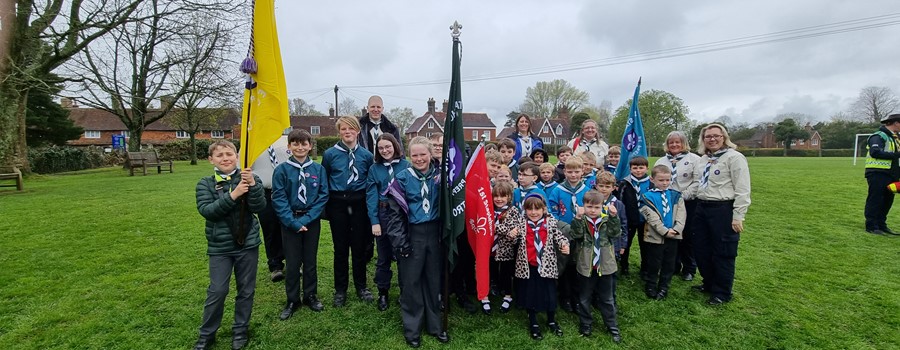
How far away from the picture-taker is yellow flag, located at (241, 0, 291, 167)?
3721mm

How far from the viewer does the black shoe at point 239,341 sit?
3.52m

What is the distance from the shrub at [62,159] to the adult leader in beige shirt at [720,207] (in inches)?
1218

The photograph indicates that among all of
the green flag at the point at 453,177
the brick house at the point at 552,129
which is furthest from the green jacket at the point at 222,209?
the brick house at the point at 552,129

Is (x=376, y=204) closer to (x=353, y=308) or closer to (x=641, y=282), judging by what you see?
(x=353, y=308)

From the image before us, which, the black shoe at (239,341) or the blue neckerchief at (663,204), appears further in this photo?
the blue neckerchief at (663,204)

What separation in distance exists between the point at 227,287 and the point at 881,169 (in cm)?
1081

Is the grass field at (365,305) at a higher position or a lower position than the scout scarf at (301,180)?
lower

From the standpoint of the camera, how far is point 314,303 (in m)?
4.35

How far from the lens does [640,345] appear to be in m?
3.62

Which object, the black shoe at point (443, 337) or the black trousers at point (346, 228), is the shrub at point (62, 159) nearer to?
the black trousers at point (346, 228)

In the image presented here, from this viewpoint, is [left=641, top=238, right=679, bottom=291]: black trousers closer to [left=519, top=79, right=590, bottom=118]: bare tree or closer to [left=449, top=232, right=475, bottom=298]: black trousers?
[left=449, top=232, right=475, bottom=298]: black trousers

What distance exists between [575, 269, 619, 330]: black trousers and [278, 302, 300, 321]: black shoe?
9.85ft

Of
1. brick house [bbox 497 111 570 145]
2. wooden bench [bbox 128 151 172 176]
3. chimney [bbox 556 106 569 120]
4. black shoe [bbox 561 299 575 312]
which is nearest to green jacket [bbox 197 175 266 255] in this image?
black shoe [bbox 561 299 575 312]

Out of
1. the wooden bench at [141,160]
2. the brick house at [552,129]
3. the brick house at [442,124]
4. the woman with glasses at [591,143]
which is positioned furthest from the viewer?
the brick house at [552,129]
